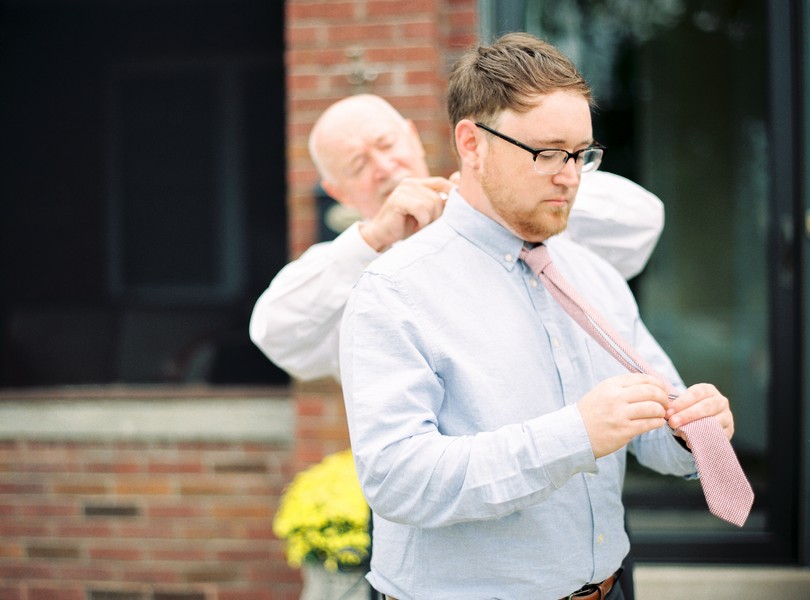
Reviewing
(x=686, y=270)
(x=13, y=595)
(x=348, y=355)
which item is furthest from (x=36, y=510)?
(x=686, y=270)

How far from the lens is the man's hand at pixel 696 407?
149 cm

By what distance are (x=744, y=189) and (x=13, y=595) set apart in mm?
4775

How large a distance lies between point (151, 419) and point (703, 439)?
2.84 metres

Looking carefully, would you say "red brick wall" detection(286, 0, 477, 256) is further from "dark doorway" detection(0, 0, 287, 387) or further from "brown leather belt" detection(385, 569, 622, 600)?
"brown leather belt" detection(385, 569, 622, 600)

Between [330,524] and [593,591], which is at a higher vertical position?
[593,591]

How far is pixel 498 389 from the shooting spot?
5.24 ft

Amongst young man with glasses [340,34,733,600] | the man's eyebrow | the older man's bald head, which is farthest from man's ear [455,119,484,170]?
the older man's bald head

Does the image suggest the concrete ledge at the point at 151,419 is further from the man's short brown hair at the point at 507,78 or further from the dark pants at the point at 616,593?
the man's short brown hair at the point at 507,78

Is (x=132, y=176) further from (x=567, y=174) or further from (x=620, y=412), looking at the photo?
(x=620, y=412)

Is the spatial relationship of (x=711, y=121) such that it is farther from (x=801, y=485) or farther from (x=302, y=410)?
(x=302, y=410)

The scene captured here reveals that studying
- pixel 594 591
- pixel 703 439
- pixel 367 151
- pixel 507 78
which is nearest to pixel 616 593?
pixel 594 591

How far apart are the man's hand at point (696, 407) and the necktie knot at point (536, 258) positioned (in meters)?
0.35

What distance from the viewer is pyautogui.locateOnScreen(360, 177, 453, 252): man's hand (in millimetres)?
1868

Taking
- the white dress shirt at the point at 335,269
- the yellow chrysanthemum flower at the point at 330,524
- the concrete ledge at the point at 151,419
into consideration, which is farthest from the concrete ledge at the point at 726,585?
the white dress shirt at the point at 335,269
